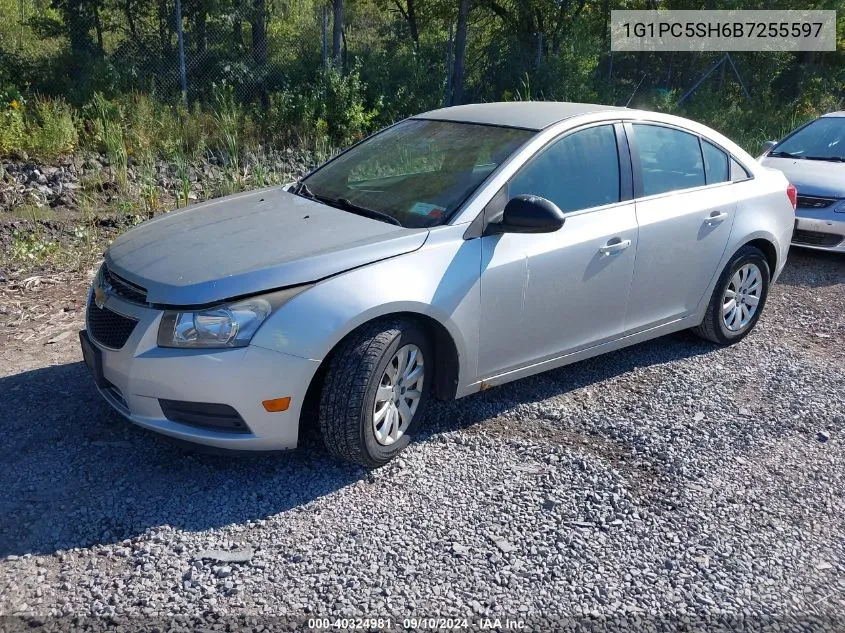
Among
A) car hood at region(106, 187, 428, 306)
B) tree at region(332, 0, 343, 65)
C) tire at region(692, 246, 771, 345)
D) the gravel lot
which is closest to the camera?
the gravel lot

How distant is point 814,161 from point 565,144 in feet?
18.8

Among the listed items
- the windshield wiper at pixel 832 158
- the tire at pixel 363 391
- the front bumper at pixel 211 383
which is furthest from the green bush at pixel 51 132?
the windshield wiper at pixel 832 158

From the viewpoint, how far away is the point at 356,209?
432 cm

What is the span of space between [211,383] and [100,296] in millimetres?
918

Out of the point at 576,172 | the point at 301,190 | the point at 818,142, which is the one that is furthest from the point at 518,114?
the point at 818,142

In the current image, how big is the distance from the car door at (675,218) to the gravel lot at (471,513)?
581mm

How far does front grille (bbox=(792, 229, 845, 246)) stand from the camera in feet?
26.5

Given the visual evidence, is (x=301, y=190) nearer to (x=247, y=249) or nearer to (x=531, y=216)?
(x=247, y=249)

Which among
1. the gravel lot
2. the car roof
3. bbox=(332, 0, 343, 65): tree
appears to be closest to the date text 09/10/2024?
the gravel lot

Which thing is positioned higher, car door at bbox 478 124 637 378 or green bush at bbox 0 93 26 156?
green bush at bbox 0 93 26 156

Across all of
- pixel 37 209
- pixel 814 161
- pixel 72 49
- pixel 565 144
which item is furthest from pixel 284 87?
pixel 565 144

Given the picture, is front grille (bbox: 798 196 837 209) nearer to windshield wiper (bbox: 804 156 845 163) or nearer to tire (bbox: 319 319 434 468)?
windshield wiper (bbox: 804 156 845 163)

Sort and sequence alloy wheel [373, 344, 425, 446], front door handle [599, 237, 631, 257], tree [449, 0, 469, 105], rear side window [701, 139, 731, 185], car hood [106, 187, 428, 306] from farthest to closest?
tree [449, 0, 469, 105], rear side window [701, 139, 731, 185], front door handle [599, 237, 631, 257], alloy wheel [373, 344, 425, 446], car hood [106, 187, 428, 306]

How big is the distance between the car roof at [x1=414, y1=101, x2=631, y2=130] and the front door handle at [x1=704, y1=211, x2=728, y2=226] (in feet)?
2.89
